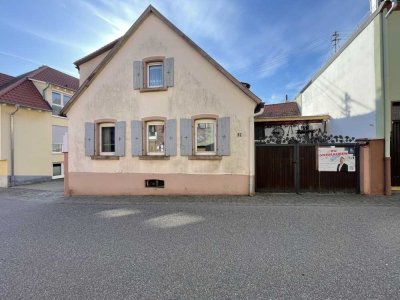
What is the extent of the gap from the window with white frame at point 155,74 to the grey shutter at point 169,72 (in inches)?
15.6

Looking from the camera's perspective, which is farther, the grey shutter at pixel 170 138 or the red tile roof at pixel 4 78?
the red tile roof at pixel 4 78

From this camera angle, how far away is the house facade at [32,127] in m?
14.4

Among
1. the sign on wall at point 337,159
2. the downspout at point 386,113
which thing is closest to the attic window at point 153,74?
the sign on wall at point 337,159

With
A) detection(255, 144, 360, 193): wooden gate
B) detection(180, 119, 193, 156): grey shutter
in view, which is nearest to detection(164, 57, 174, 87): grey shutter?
detection(180, 119, 193, 156): grey shutter

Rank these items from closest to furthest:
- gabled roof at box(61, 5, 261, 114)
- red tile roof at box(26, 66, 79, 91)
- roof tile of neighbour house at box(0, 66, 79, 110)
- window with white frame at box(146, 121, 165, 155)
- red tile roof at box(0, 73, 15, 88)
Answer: gabled roof at box(61, 5, 261, 114) → window with white frame at box(146, 121, 165, 155) → roof tile of neighbour house at box(0, 66, 79, 110) → red tile roof at box(26, 66, 79, 91) → red tile roof at box(0, 73, 15, 88)

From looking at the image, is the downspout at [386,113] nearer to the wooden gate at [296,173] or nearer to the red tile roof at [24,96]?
the wooden gate at [296,173]

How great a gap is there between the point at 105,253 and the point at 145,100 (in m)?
7.16

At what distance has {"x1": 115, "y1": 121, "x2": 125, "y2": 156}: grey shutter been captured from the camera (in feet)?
34.7

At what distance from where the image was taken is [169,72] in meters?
10.2

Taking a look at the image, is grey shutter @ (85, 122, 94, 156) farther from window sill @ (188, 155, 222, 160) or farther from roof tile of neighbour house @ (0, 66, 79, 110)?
roof tile of neighbour house @ (0, 66, 79, 110)

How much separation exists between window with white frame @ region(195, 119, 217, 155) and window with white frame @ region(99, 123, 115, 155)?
3858 millimetres

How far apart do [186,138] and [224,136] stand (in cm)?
153

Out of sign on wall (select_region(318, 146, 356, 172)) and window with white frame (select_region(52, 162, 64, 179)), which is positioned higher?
sign on wall (select_region(318, 146, 356, 172))

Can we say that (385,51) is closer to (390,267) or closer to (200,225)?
(390,267)
